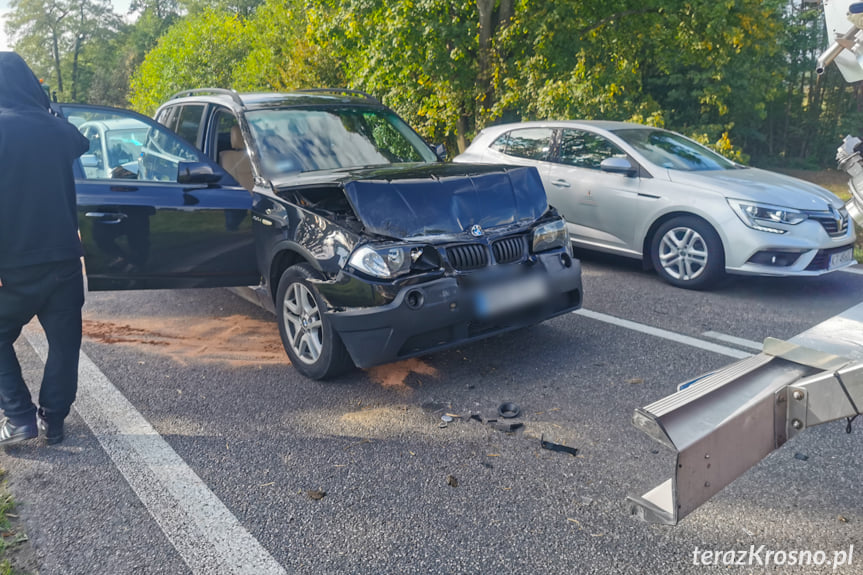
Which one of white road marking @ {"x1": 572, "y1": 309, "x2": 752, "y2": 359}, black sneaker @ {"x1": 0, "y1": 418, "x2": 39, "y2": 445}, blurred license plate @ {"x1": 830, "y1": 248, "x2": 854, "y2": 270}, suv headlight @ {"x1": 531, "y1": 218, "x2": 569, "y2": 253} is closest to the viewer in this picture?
black sneaker @ {"x1": 0, "y1": 418, "x2": 39, "y2": 445}

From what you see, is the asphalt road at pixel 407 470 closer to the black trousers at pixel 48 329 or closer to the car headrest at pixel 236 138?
the black trousers at pixel 48 329

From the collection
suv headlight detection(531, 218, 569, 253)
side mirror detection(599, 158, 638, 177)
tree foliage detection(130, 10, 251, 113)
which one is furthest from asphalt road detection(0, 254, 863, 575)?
tree foliage detection(130, 10, 251, 113)

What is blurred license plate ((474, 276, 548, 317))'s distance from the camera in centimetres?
449

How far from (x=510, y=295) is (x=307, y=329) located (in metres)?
1.38

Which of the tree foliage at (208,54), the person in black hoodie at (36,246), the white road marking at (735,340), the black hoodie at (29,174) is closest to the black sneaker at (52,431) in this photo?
the person in black hoodie at (36,246)

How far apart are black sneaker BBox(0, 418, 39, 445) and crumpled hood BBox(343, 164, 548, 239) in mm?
2228

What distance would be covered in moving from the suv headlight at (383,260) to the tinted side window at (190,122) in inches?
111

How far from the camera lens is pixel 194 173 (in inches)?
199

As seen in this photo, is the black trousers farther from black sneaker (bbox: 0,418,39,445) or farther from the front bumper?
the front bumper

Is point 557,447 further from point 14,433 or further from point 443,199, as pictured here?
point 14,433

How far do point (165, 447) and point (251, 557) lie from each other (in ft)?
4.17

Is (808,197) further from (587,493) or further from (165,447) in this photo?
(165,447)

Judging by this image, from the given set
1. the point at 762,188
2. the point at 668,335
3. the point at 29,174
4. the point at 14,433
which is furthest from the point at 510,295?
the point at 762,188

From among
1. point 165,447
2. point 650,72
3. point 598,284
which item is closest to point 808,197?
point 598,284
